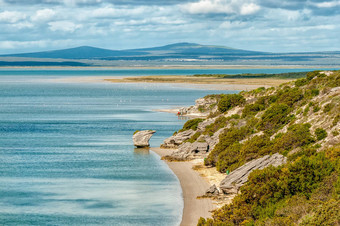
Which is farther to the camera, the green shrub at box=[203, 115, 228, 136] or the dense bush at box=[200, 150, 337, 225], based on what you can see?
the green shrub at box=[203, 115, 228, 136]

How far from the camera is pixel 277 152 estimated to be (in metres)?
44.6

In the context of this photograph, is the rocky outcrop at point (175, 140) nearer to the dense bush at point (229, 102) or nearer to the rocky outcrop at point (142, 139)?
the rocky outcrop at point (142, 139)

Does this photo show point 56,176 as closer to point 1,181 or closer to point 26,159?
point 1,181

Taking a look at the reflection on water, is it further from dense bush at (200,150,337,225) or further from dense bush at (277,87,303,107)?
dense bush at (200,150,337,225)

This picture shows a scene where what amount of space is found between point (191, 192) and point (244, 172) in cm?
430

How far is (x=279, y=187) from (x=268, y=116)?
2228 cm

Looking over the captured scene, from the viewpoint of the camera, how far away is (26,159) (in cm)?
5666

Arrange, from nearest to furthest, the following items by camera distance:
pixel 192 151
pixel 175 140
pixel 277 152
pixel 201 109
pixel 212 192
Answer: pixel 212 192, pixel 277 152, pixel 192 151, pixel 175 140, pixel 201 109

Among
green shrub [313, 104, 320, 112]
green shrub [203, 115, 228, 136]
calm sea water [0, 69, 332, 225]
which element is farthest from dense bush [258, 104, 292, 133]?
calm sea water [0, 69, 332, 225]

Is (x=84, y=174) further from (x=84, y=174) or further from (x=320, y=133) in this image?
(x=320, y=133)

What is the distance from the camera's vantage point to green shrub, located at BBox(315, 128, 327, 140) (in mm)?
43812

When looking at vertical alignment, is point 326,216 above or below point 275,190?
above

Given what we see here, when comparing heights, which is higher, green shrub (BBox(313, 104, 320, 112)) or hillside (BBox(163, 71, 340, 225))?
green shrub (BBox(313, 104, 320, 112))

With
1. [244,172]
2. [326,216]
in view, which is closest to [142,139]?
[244,172]
